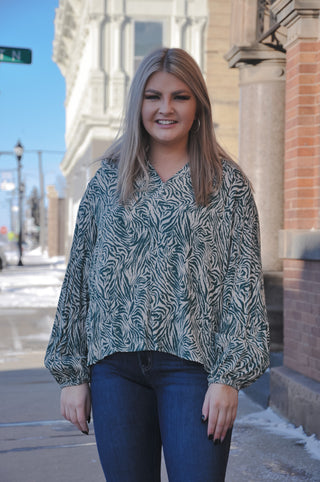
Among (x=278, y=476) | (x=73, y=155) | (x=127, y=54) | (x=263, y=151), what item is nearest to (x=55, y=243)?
(x=73, y=155)

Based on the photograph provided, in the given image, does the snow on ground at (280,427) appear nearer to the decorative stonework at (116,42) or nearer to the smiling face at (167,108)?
the smiling face at (167,108)

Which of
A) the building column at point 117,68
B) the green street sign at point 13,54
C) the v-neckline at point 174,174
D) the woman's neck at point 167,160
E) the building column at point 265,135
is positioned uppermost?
the building column at point 117,68

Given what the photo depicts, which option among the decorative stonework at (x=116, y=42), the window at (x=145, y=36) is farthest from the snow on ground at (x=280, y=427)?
the window at (x=145, y=36)

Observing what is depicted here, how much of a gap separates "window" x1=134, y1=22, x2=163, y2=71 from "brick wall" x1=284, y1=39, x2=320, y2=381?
739 inches

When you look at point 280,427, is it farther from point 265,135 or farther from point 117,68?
point 117,68

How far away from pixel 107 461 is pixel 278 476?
8.34 ft

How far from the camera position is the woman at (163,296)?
84.7 inches

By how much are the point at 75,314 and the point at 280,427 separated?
3.57 metres

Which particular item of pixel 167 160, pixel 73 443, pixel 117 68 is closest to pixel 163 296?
pixel 167 160

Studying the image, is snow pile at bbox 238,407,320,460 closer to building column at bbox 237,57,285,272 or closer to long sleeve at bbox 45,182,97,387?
long sleeve at bbox 45,182,97,387

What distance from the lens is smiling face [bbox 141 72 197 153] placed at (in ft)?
7.79

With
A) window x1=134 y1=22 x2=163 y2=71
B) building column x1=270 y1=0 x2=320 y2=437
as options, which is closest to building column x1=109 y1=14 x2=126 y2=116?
window x1=134 y1=22 x2=163 y2=71

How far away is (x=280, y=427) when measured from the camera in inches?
217

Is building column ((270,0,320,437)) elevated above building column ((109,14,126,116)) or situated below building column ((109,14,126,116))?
below
